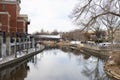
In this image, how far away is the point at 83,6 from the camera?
2253 cm

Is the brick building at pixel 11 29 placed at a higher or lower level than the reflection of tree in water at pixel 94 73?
higher

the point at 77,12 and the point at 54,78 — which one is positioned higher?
the point at 77,12

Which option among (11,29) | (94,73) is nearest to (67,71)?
(94,73)

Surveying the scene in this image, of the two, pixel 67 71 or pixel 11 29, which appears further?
pixel 11 29

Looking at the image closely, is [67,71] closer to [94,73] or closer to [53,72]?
[53,72]

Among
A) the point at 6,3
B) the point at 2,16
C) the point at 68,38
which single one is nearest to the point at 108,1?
the point at 2,16

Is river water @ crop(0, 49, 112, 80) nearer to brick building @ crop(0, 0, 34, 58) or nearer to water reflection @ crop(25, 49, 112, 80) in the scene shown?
water reflection @ crop(25, 49, 112, 80)

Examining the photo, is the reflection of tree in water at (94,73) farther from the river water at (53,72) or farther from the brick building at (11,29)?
the brick building at (11,29)

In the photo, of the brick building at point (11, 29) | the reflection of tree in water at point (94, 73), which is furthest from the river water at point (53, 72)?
the brick building at point (11, 29)

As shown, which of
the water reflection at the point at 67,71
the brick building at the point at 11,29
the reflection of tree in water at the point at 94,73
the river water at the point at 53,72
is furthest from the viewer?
the brick building at the point at 11,29

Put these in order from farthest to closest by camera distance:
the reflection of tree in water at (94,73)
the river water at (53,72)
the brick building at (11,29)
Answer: the brick building at (11,29) < the river water at (53,72) < the reflection of tree in water at (94,73)

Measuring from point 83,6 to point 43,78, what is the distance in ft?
28.9

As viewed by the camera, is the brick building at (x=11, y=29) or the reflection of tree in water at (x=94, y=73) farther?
the brick building at (x=11, y=29)

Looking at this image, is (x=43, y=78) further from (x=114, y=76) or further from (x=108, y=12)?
(x=108, y=12)
